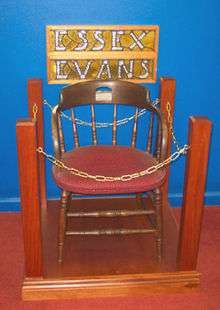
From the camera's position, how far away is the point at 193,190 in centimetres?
189

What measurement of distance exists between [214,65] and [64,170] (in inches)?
44.7

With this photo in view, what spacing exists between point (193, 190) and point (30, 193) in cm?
72

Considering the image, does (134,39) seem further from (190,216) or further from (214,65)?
(190,216)

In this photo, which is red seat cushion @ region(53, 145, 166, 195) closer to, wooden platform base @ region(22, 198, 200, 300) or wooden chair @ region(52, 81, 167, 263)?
wooden chair @ region(52, 81, 167, 263)

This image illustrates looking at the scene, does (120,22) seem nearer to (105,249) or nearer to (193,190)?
(193,190)

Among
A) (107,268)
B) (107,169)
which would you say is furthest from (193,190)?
(107,268)

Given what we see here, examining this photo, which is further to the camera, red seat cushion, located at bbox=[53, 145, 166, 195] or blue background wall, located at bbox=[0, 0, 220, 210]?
blue background wall, located at bbox=[0, 0, 220, 210]

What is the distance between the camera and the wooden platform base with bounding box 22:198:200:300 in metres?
1.97

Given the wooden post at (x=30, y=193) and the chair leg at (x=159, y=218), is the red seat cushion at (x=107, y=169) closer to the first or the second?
the chair leg at (x=159, y=218)

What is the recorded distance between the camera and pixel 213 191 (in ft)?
9.27

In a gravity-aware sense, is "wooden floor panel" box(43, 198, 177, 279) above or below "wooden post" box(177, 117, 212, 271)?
→ below

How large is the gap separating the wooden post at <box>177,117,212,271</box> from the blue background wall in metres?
0.77

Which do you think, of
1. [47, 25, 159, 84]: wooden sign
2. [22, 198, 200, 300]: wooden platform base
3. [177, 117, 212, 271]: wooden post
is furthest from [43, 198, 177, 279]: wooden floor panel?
[47, 25, 159, 84]: wooden sign

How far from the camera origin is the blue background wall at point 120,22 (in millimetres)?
2275
